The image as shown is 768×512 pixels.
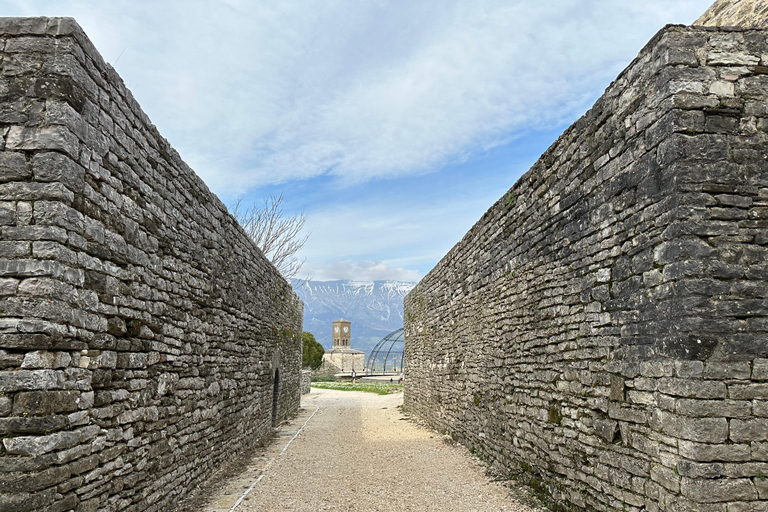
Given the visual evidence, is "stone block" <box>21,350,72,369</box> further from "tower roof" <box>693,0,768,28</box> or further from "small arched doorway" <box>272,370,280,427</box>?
"small arched doorway" <box>272,370,280,427</box>

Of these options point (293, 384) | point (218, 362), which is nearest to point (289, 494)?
point (218, 362)

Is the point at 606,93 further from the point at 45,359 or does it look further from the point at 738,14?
the point at 45,359

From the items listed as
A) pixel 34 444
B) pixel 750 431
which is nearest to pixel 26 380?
pixel 34 444

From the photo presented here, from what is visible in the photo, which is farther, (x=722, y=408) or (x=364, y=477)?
(x=364, y=477)

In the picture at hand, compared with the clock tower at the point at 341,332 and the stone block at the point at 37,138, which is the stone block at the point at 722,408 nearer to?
the stone block at the point at 37,138

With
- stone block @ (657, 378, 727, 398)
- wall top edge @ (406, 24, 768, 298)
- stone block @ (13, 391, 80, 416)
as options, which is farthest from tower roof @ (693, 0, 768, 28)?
stone block @ (13, 391, 80, 416)

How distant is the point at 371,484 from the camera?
296 inches

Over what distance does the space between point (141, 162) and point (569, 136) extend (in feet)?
15.4

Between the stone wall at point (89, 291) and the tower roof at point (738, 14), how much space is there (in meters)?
6.30

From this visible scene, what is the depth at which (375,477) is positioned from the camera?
7949 millimetres

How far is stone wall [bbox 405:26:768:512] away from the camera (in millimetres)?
3750

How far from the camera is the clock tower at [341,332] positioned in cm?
7219

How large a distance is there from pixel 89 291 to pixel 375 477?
5423mm

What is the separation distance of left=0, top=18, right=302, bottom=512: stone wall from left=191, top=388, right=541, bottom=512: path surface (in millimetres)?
1102
